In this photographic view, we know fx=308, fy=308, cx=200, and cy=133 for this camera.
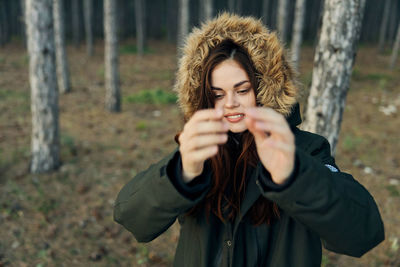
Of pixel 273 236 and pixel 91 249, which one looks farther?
pixel 91 249

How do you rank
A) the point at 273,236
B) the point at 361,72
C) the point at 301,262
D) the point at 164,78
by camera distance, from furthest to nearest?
1. the point at 361,72
2. the point at 164,78
3. the point at 273,236
4. the point at 301,262

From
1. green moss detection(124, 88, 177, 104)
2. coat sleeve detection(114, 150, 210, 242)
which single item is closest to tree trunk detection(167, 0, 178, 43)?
green moss detection(124, 88, 177, 104)

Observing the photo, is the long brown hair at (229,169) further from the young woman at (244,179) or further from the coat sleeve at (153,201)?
the coat sleeve at (153,201)

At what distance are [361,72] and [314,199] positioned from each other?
1836 cm

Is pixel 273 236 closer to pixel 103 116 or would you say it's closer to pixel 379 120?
pixel 103 116

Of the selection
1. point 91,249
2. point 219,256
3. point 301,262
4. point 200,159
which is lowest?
point 91,249

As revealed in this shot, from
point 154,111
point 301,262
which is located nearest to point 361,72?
point 154,111

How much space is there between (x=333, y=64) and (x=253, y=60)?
1.95 metres

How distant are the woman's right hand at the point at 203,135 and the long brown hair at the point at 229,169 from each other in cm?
56

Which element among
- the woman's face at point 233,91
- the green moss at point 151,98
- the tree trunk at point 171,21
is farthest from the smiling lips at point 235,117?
the tree trunk at point 171,21

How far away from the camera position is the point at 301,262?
1728mm

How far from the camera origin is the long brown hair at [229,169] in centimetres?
182

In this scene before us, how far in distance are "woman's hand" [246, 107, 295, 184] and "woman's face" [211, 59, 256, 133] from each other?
57 cm

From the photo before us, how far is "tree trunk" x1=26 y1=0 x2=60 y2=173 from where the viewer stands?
570 cm
